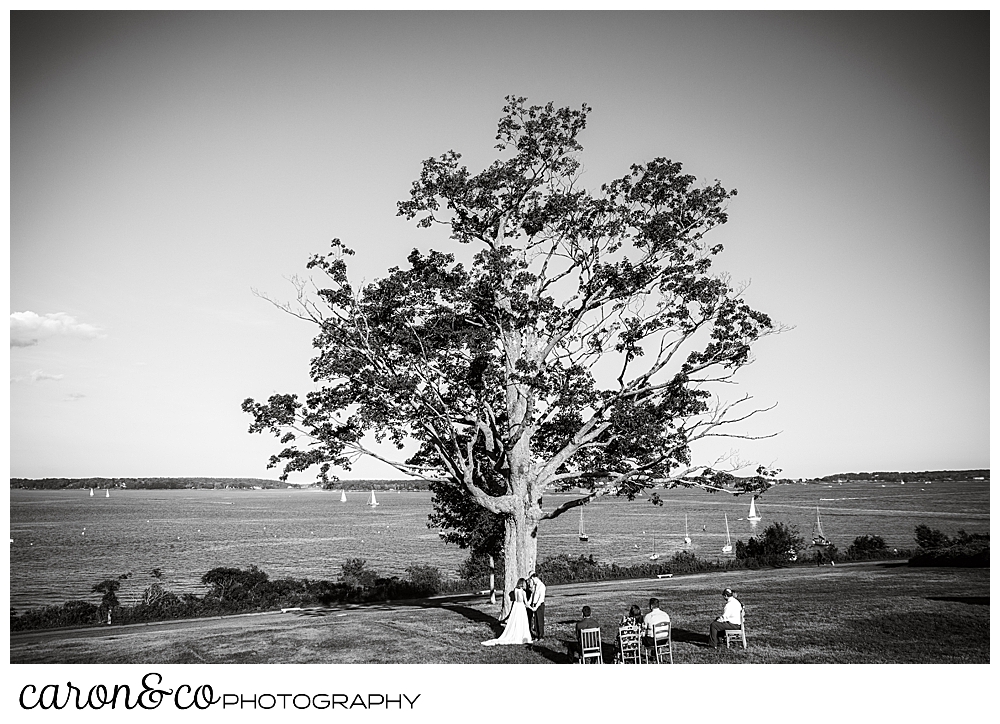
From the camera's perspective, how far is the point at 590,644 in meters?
16.5

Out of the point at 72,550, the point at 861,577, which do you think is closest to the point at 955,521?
the point at 861,577

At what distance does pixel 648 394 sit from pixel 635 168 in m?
6.12

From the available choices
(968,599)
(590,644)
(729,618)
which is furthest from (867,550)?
(590,644)

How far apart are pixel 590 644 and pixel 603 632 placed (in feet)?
13.3

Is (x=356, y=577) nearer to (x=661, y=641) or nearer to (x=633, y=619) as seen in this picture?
(x=633, y=619)

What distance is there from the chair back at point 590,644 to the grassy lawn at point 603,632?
99 cm

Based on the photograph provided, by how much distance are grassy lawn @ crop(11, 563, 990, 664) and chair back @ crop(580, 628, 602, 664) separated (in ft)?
3.24

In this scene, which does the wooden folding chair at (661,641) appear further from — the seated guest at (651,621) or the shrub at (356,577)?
the shrub at (356,577)

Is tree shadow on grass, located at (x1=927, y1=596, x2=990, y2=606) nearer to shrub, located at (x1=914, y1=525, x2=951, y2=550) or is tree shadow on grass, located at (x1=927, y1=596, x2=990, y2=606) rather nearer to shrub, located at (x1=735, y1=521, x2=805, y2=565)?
shrub, located at (x1=735, y1=521, x2=805, y2=565)

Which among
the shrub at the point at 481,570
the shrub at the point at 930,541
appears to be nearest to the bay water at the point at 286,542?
the shrub at the point at 481,570

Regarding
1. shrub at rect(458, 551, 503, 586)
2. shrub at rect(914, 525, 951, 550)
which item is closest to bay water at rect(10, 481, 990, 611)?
shrub at rect(458, 551, 503, 586)

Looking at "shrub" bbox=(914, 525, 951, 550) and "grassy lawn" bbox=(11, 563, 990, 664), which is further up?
"shrub" bbox=(914, 525, 951, 550)

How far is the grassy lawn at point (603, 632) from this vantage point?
17.9 m

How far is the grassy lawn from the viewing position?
1789 cm
